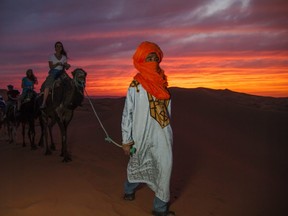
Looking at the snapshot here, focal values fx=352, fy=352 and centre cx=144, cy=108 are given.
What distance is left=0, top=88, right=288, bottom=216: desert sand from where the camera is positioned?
5660 mm

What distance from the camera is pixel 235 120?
15055 millimetres

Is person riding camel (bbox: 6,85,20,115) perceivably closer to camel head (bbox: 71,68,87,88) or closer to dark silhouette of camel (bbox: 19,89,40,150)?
dark silhouette of camel (bbox: 19,89,40,150)

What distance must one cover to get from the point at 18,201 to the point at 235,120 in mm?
11303


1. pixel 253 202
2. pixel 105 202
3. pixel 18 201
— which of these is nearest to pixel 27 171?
pixel 18 201

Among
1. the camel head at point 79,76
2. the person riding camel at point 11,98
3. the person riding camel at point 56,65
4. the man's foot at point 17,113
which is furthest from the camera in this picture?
the person riding camel at point 11,98

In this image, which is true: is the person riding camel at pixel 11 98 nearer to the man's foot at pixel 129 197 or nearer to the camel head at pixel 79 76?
the camel head at pixel 79 76

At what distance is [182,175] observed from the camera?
27.3 feet

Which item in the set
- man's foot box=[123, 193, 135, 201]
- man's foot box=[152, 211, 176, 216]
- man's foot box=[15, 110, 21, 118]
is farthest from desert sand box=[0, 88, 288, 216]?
man's foot box=[15, 110, 21, 118]

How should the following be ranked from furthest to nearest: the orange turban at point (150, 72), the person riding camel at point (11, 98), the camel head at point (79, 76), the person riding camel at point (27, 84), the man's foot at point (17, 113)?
the person riding camel at point (11, 98) → the man's foot at point (17, 113) → the person riding camel at point (27, 84) → the camel head at point (79, 76) → the orange turban at point (150, 72)

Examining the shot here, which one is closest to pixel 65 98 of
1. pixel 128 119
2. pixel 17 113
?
pixel 17 113

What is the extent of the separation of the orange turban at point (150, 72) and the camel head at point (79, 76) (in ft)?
11.8

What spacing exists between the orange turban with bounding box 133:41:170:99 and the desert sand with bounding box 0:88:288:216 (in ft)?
6.42

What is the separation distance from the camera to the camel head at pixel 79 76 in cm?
869

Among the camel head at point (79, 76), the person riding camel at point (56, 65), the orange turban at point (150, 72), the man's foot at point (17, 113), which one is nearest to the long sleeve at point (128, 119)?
the orange turban at point (150, 72)
